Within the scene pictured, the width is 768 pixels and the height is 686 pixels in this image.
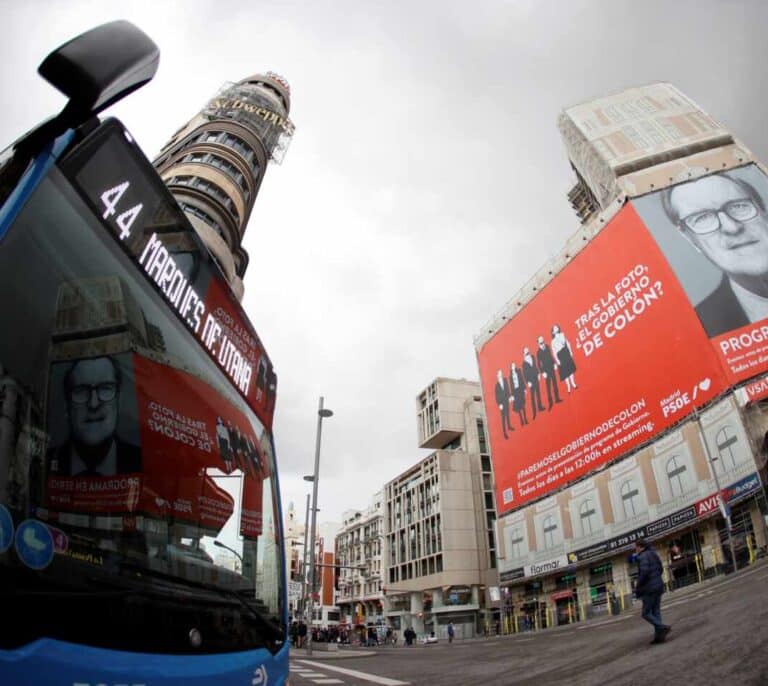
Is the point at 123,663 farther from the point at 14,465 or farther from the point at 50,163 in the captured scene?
the point at 50,163

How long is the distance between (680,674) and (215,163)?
27.2 meters

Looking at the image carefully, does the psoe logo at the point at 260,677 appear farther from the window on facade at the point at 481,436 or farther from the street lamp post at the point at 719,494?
the window on facade at the point at 481,436

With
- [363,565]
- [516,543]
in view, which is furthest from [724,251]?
[363,565]

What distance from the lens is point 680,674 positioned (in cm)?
423

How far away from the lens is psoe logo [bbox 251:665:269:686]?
222 cm

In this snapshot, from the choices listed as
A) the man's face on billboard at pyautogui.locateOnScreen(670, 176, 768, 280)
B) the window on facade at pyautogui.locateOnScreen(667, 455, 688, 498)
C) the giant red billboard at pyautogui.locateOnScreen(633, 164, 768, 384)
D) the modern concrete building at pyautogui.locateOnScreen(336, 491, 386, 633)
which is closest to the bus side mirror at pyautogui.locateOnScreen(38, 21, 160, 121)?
the giant red billboard at pyautogui.locateOnScreen(633, 164, 768, 384)

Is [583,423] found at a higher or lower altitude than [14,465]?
higher

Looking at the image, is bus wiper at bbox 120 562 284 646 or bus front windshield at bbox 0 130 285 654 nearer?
bus front windshield at bbox 0 130 285 654

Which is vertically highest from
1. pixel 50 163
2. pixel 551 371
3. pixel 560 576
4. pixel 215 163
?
pixel 215 163

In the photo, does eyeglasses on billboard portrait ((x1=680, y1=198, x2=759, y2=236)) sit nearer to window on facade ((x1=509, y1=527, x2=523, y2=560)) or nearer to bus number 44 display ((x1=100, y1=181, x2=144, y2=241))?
window on facade ((x1=509, y1=527, x2=523, y2=560))

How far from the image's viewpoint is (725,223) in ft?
109

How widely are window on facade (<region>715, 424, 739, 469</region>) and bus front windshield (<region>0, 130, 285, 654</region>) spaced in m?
30.9

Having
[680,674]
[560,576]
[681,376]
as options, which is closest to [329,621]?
[560,576]

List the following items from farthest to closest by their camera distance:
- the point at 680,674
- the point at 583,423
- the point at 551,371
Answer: the point at 551,371 < the point at 583,423 < the point at 680,674
